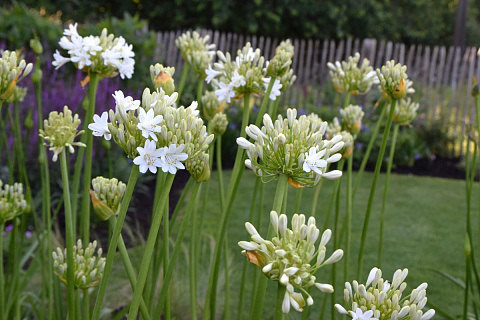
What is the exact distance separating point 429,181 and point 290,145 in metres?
6.25

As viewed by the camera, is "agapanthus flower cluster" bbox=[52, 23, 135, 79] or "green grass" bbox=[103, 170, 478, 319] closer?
"agapanthus flower cluster" bbox=[52, 23, 135, 79]

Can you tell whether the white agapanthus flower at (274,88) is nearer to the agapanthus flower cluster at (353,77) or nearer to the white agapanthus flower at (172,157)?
the agapanthus flower cluster at (353,77)

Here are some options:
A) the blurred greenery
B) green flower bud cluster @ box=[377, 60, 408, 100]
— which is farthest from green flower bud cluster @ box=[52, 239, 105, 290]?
the blurred greenery

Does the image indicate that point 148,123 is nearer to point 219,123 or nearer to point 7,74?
point 7,74

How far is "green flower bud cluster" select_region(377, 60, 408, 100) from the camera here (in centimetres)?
132

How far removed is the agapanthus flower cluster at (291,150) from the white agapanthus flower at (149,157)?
16cm

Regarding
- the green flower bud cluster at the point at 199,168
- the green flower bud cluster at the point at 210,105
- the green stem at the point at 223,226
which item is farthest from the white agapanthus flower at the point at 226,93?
the green flower bud cluster at the point at 199,168

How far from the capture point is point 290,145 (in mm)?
862

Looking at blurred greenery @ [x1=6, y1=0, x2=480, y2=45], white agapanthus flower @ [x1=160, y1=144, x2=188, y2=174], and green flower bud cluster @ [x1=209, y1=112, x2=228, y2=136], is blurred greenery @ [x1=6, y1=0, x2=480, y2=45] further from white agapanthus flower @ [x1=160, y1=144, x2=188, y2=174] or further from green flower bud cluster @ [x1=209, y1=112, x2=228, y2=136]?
white agapanthus flower @ [x1=160, y1=144, x2=188, y2=174]

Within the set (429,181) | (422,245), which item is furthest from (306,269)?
(429,181)

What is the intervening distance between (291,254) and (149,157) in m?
0.27

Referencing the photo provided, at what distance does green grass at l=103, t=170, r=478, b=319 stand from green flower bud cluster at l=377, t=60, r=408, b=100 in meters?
1.27

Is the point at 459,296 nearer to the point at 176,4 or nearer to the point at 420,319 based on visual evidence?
the point at 420,319

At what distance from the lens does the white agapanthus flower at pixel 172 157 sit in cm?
79
